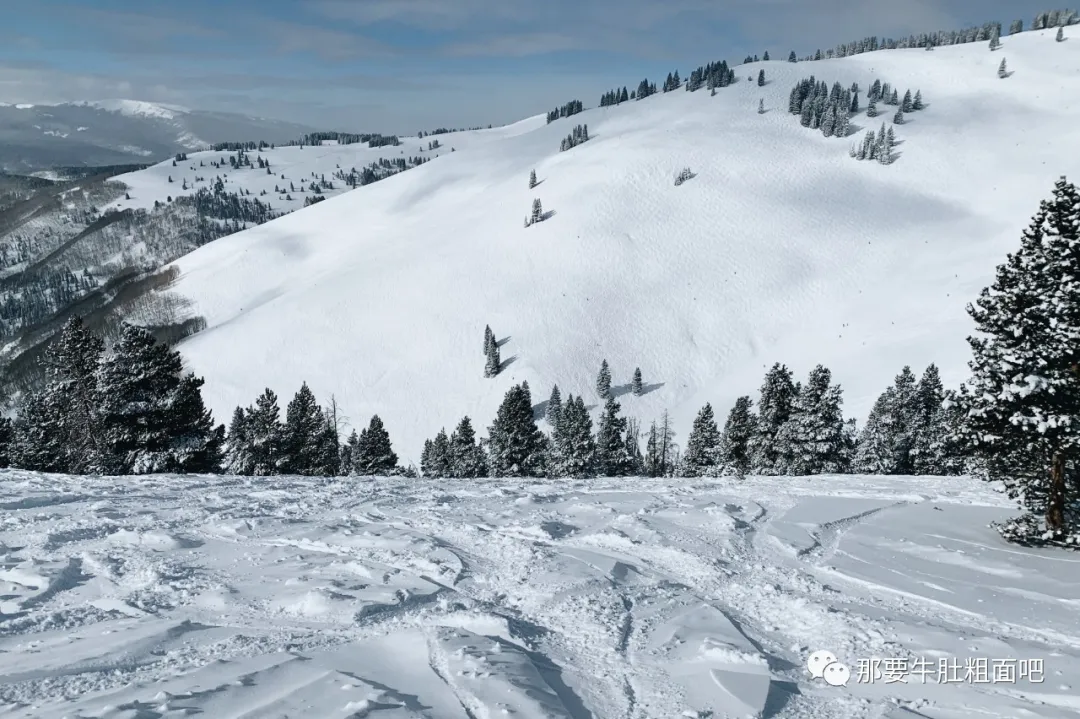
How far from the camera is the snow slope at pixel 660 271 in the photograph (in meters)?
84.0

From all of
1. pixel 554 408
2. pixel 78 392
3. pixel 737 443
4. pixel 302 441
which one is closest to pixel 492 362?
pixel 554 408

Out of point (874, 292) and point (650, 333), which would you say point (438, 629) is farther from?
point (874, 292)

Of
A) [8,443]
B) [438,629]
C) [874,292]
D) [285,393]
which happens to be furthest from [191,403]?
[874,292]

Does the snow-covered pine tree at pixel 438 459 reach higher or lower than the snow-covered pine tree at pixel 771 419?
lower

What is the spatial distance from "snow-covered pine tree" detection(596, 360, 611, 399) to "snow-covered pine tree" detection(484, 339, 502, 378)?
15.8 metres

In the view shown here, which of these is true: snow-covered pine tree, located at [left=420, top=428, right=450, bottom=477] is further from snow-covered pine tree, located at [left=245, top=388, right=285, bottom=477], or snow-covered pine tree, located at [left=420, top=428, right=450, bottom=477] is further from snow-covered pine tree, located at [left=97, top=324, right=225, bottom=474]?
snow-covered pine tree, located at [left=97, top=324, right=225, bottom=474]

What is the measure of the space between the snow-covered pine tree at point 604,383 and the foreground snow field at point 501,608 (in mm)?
65330

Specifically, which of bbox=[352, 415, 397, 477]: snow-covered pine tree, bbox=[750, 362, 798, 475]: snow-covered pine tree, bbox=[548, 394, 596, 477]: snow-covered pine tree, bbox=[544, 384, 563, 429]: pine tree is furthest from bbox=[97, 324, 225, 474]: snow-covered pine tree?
bbox=[544, 384, 563, 429]: pine tree

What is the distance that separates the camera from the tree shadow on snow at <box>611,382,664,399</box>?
83.3 metres

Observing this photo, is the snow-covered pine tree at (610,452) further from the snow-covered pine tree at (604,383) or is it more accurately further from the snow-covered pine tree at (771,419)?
the snow-covered pine tree at (604,383)

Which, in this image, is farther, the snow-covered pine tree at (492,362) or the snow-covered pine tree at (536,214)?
the snow-covered pine tree at (536,214)

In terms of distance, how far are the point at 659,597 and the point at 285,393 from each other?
282 ft

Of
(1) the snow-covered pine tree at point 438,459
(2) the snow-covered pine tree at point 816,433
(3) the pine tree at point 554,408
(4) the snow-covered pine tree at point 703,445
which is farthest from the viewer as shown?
(3) the pine tree at point 554,408

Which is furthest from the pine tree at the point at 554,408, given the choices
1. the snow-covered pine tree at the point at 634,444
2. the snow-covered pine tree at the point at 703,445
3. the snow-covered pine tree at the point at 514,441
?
the snow-covered pine tree at the point at 514,441
